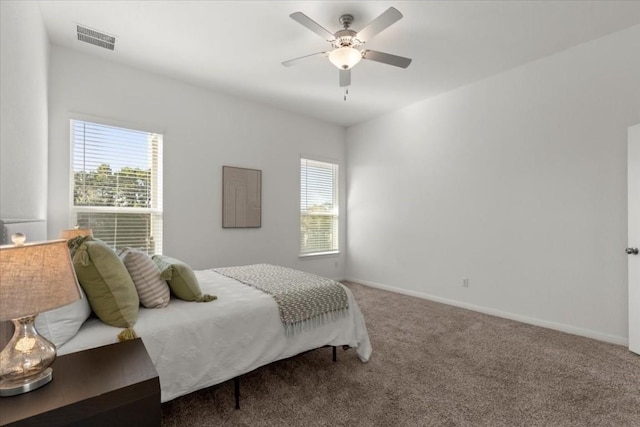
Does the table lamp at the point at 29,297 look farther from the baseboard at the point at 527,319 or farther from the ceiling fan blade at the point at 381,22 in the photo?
the baseboard at the point at 527,319

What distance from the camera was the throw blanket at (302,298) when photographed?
218 centimetres

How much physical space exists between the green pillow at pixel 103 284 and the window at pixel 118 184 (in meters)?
Answer: 2.08

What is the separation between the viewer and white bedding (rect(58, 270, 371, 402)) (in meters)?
1.66

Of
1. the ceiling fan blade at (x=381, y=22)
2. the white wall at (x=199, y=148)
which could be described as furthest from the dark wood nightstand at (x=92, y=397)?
the white wall at (x=199, y=148)

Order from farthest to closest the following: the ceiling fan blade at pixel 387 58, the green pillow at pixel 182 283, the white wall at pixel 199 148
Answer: the white wall at pixel 199 148 < the ceiling fan blade at pixel 387 58 < the green pillow at pixel 182 283

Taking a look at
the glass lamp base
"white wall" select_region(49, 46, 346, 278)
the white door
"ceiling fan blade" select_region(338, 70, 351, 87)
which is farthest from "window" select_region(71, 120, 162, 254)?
the white door

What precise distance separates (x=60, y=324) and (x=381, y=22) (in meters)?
2.78

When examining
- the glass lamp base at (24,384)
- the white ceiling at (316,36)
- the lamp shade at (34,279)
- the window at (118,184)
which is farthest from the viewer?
the window at (118,184)

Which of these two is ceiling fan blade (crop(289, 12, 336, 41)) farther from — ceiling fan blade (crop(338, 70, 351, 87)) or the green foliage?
the green foliage

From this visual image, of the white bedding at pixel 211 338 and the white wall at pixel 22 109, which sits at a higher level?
the white wall at pixel 22 109

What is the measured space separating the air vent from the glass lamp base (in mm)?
3219

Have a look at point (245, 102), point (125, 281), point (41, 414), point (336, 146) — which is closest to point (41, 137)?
point (125, 281)

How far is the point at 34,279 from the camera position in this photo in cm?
84

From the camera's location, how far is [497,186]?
3877 millimetres
